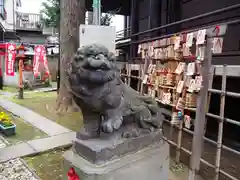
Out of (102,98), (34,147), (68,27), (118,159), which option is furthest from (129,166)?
(68,27)

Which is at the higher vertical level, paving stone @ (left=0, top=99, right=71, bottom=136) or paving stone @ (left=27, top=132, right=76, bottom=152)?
paving stone @ (left=0, top=99, right=71, bottom=136)

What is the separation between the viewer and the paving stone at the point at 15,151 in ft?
11.3

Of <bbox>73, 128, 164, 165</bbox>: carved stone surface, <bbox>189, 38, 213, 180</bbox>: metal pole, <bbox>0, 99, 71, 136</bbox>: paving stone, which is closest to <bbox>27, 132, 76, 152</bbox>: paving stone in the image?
<bbox>0, 99, 71, 136</bbox>: paving stone

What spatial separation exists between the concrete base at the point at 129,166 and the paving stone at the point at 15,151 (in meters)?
1.74

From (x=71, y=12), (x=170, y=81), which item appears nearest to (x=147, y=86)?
(x=170, y=81)

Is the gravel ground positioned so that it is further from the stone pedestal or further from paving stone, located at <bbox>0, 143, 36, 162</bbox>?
the stone pedestal

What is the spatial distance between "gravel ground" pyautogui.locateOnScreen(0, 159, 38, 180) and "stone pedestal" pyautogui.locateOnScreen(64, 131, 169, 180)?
1.15 metres

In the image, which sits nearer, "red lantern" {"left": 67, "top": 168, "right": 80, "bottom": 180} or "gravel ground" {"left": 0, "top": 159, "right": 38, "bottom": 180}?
"red lantern" {"left": 67, "top": 168, "right": 80, "bottom": 180}

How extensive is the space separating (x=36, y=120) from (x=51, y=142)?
1.78 m

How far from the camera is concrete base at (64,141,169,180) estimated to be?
187cm

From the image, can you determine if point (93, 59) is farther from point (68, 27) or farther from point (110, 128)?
point (68, 27)

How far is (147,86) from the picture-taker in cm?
435

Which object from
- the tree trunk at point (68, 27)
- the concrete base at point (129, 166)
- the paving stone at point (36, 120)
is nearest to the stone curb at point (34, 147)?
the paving stone at point (36, 120)

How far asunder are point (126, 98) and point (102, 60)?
0.63 meters
